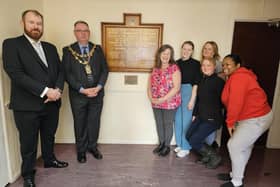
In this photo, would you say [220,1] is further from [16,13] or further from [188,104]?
[16,13]

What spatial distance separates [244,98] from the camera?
201 cm

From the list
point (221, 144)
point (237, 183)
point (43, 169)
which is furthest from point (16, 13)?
point (221, 144)

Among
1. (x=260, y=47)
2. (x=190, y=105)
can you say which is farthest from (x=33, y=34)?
(x=260, y=47)

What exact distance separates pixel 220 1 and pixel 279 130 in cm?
194

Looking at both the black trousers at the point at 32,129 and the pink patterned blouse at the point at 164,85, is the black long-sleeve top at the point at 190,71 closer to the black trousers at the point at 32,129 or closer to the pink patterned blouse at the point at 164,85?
the pink patterned blouse at the point at 164,85

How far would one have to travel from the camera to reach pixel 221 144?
323 centimetres

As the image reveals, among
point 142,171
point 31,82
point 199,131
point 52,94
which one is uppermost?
point 31,82

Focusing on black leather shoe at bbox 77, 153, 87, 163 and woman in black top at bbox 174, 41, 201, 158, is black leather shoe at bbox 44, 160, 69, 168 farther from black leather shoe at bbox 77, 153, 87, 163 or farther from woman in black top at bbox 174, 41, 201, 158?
woman in black top at bbox 174, 41, 201, 158

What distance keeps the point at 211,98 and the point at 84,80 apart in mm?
1423

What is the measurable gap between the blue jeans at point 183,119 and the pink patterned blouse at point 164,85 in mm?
93

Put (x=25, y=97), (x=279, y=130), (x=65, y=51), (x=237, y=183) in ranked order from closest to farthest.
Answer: (x=25, y=97)
(x=237, y=183)
(x=65, y=51)
(x=279, y=130)

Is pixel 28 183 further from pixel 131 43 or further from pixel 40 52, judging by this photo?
pixel 131 43

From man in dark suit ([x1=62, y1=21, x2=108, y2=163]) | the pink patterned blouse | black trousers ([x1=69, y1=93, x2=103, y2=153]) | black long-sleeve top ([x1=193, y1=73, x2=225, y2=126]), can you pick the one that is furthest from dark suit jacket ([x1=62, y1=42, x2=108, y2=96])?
black long-sleeve top ([x1=193, y1=73, x2=225, y2=126])

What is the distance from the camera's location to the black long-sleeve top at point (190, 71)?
266 cm
